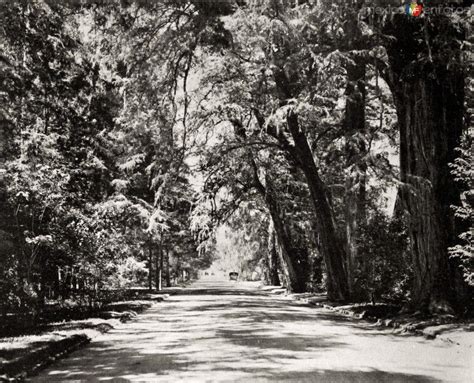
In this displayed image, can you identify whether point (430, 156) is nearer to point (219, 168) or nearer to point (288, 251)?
point (219, 168)

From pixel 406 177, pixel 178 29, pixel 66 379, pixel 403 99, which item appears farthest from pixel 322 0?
pixel 66 379

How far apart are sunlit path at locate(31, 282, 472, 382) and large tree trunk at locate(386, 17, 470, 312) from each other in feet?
6.89

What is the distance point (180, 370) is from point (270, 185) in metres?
23.5

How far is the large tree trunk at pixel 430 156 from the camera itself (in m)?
13.4

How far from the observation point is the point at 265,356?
9.02 metres

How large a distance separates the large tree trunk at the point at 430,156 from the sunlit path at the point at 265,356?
6.89ft

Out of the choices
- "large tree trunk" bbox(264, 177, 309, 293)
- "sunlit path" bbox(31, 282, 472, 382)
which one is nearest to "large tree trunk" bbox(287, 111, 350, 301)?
"sunlit path" bbox(31, 282, 472, 382)

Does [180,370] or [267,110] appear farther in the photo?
[267,110]

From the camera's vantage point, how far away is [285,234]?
3272 cm

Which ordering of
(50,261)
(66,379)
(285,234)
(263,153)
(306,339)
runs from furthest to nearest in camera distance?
(285,234) < (263,153) < (50,261) < (306,339) < (66,379)

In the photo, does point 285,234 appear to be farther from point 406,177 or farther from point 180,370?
point 180,370

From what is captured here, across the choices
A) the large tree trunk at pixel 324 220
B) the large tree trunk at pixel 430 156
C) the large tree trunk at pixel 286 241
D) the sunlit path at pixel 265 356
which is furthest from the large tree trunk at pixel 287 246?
the sunlit path at pixel 265 356

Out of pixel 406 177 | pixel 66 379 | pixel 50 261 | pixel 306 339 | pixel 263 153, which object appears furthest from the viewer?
pixel 263 153

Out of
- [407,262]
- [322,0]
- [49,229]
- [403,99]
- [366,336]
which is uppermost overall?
[322,0]
